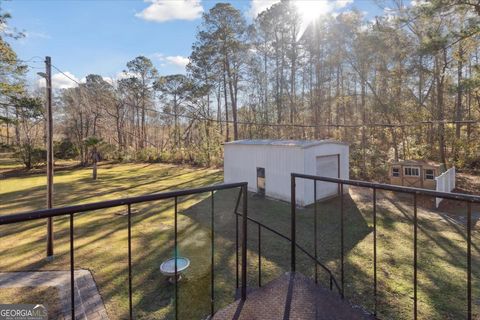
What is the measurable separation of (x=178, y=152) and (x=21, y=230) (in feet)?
39.2

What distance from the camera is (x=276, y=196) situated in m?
7.98

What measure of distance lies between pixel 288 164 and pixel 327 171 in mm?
1309

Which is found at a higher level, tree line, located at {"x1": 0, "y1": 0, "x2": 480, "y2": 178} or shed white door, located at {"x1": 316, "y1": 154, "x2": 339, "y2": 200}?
tree line, located at {"x1": 0, "y1": 0, "x2": 480, "y2": 178}

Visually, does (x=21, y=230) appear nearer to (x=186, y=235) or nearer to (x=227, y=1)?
(x=186, y=235)

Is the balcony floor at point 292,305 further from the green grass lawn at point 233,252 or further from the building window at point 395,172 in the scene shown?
the building window at point 395,172

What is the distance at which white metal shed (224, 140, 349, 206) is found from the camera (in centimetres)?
726

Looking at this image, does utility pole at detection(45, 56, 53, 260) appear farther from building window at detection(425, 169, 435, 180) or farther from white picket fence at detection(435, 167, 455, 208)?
building window at detection(425, 169, 435, 180)

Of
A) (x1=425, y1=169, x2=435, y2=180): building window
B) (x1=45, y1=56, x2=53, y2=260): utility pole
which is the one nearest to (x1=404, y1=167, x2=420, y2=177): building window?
(x1=425, y1=169, x2=435, y2=180): building window

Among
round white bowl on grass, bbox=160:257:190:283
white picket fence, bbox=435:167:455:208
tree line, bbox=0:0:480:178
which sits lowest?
round white bowl on grass, bbox=160:257:190:283

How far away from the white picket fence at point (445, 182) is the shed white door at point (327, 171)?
8.42ft

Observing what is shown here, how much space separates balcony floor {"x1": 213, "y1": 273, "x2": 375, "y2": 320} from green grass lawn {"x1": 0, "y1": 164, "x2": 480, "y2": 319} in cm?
159

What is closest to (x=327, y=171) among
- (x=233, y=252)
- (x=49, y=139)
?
(x=233, y=252)

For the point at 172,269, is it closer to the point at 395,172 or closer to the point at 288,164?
the point at 288,164

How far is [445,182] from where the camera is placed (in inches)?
297
